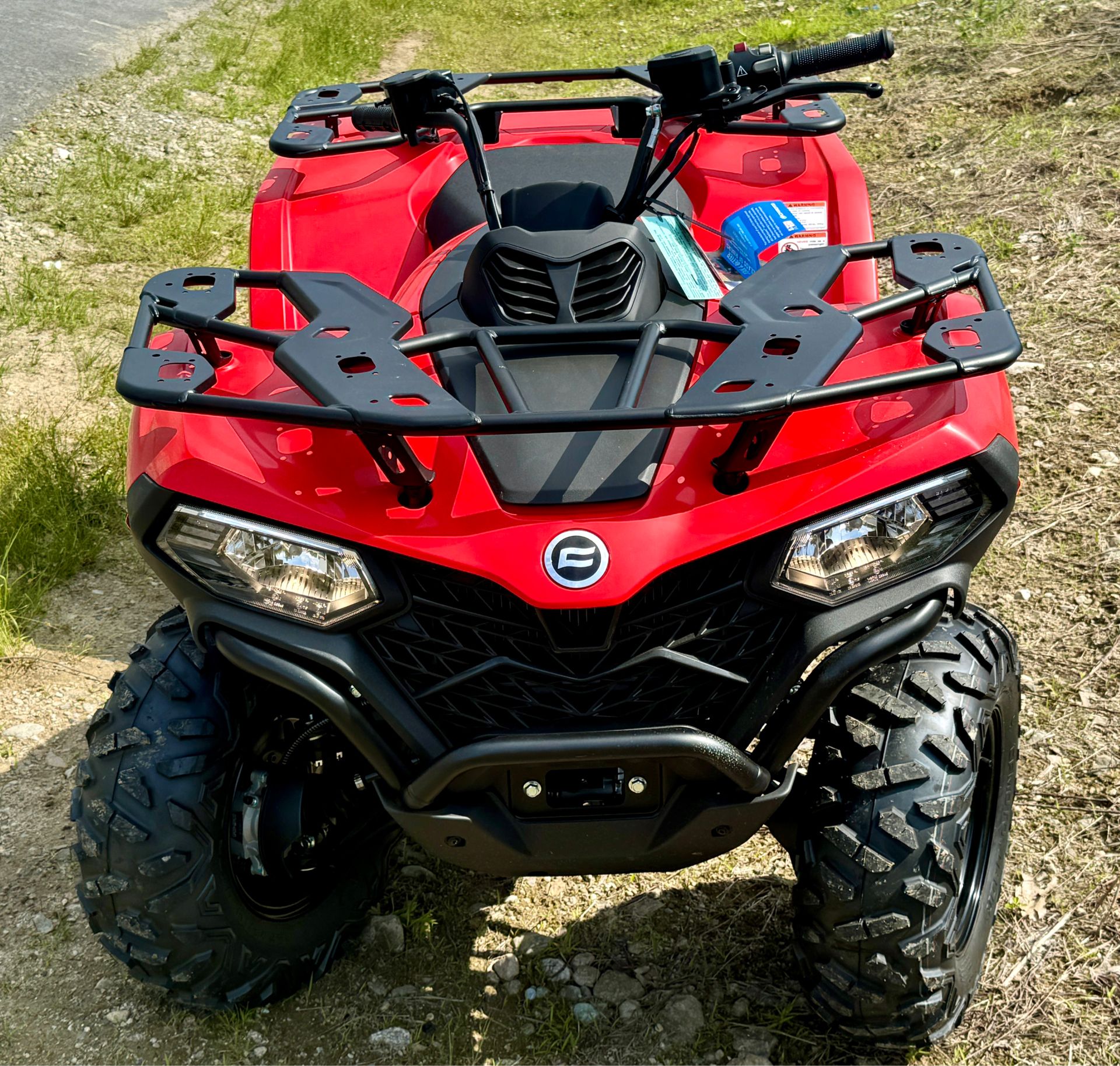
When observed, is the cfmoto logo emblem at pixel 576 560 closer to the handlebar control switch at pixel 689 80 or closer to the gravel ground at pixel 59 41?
the handlebar control switch at pixel 689 80

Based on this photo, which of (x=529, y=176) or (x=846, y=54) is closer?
(x=846, y=54)

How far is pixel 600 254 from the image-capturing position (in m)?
2.25

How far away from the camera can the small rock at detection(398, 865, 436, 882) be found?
2.77 meters

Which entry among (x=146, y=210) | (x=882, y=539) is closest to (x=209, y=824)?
(x=882, y=539)

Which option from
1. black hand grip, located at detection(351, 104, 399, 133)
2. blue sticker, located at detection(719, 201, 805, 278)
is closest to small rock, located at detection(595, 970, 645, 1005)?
blue sticker, located at detection(719, 201, 805, 278)

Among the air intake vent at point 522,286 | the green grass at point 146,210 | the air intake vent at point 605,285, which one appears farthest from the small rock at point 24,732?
the green grass at point 146,210

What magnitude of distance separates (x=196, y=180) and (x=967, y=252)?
17.3 ft

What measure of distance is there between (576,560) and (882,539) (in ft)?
1.61

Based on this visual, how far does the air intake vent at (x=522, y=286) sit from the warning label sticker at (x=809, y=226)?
0.70 m

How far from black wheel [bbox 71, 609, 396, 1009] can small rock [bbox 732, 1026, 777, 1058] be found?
811 millimetres

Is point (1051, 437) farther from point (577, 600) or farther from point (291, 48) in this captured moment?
point (291, 48)

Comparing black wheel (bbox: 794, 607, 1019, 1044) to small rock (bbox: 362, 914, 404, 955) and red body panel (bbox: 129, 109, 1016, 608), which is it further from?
small rock (bbox: 362, 914, 404, 955)

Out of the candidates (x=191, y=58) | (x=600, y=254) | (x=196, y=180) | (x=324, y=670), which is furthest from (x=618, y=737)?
(x=191, y=58)

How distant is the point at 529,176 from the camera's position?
2.92m
